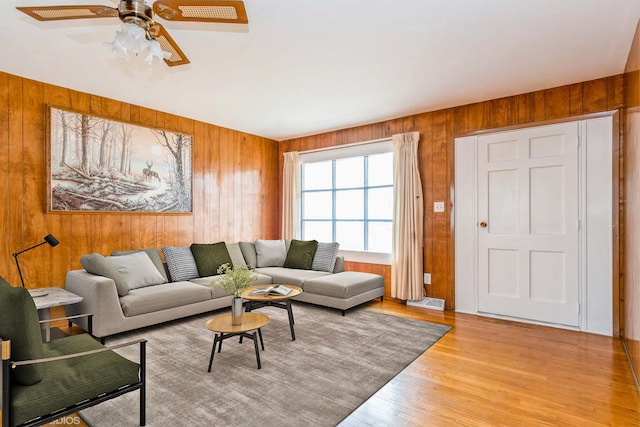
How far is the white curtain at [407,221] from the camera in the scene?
4.50 m

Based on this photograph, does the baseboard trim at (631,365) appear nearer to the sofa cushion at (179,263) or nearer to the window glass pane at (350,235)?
the window glass pane at (350,235)

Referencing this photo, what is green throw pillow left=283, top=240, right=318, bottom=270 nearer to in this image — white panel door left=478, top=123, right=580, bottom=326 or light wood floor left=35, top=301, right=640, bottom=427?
light wood floor left=35, top=301, right=640, bottom=427

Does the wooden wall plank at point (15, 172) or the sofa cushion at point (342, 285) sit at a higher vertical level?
the wooden wall plank at point (15, 172)

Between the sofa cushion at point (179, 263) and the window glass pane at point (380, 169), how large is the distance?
110 inches

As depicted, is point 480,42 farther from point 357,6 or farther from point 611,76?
point 611,76

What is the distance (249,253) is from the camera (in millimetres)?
5164

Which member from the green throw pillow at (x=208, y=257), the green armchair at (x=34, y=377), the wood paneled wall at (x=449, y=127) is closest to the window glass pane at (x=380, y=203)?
the wood paneled wall at (x=449, y=127)

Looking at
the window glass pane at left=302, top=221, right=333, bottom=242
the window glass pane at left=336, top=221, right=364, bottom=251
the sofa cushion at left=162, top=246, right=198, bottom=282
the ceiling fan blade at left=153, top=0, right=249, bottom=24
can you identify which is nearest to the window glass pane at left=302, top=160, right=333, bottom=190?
the window glass pane at left=302, top=221, right=333, bottom=242

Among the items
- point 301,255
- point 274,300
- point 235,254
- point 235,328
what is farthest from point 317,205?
point 235,328

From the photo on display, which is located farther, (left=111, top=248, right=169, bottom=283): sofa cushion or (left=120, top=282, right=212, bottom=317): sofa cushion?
(left=111, top=248, right=169, bottom=283): sofa cushion

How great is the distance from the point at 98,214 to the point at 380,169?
3.70m

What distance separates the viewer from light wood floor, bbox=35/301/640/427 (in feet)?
6.62

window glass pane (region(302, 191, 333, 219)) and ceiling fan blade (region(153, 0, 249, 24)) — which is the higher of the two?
ceiling fan blade (region(153, 0, 249, 24))

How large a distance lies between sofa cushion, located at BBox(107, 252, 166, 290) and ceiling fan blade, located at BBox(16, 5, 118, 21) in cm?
247
